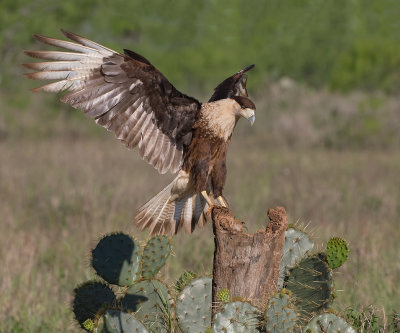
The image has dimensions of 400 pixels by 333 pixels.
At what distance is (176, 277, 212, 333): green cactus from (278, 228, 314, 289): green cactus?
43 centimetres

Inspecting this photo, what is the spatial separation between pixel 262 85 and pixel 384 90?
10.7ft

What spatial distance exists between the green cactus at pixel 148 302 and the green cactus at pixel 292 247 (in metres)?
0.65

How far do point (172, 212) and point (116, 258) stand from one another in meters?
0.93

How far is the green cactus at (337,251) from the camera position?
11.9 feet

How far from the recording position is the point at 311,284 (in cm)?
376

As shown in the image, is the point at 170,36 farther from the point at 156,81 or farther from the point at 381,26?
the point at 156,81

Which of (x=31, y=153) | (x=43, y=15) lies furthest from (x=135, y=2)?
(x=31, y=153)

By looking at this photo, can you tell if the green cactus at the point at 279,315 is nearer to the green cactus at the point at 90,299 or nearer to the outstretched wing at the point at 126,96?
the green cactus at the point at 90,299

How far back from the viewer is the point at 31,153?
1307cm

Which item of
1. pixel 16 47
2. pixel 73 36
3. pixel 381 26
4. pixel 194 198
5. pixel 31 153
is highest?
pixel 381 26

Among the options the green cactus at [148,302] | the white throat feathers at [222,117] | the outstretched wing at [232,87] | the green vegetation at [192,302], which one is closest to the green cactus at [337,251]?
the green vegetation at [192,302]

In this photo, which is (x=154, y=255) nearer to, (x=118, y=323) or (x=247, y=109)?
(x=118, y=323)

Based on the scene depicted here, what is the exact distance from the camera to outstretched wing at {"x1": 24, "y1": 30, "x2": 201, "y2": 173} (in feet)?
13.8

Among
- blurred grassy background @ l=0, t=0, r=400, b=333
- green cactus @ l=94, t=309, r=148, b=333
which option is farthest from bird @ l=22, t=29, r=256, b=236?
blurred grassy background @ l=0, t=0, r=400, b=333
